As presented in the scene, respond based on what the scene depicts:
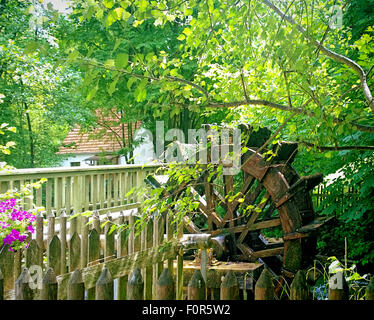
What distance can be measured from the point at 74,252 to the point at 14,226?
4.21 feet

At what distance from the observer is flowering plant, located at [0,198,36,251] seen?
11.9 ft

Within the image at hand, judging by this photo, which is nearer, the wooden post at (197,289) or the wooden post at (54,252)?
the wooden post at (197,289)

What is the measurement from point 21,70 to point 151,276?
9304 mm

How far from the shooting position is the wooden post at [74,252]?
2679mm

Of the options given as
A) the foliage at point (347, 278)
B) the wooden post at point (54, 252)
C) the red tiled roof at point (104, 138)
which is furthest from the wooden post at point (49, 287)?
the red tiled roof at point (104, 138)

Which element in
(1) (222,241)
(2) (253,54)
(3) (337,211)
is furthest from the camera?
(3) (337,211)

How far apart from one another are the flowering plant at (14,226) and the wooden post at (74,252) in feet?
3.47

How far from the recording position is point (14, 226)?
368 cm

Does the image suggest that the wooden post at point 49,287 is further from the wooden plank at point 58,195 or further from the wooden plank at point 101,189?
the wooden plank at point 101,189

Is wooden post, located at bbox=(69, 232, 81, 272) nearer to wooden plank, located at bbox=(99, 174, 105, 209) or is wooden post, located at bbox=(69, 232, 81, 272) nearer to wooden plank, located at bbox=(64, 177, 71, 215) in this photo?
wooden plank, located at bbox=(64, 177, 71, 215)
